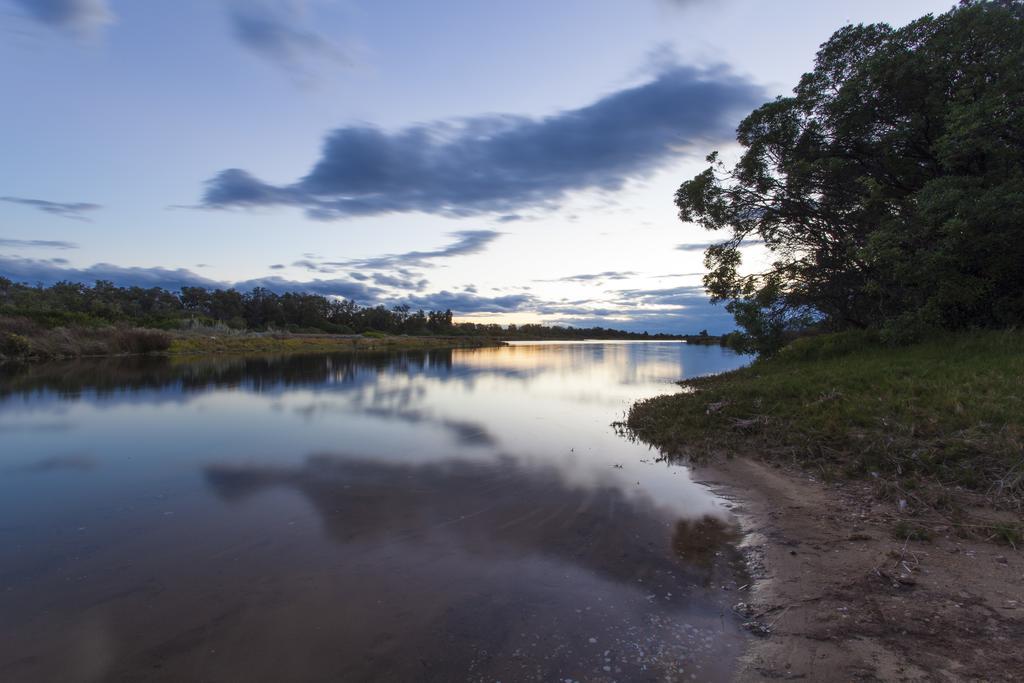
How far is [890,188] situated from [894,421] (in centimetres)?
1384

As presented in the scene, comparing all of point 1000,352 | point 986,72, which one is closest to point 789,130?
point 986,72

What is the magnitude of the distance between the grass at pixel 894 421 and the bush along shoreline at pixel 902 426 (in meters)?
0.02

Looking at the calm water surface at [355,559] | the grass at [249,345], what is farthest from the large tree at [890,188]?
the grass at [249,345]

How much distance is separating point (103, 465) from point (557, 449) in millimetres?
9218

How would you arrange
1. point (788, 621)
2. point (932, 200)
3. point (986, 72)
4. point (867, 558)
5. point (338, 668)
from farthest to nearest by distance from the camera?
point (986, 72), point (932, 200), point (867, 558), point (788, 621), point (338, 668)

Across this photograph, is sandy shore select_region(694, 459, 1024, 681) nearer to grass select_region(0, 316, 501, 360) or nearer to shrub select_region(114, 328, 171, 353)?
grass select_region(0, 316, 501, 360)

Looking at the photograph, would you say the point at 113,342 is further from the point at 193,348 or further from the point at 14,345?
the point at 193,348

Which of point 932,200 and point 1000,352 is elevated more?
point 932,200

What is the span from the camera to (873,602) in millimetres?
4375

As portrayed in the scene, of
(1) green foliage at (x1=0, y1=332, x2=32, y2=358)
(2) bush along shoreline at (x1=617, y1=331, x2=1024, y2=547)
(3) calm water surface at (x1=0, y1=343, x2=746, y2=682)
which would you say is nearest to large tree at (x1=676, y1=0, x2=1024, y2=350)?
(2) bush along shoreline at (x1=617, y1=331, x2=1024, y2=547)

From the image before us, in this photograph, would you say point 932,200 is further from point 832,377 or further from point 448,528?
point 448,528

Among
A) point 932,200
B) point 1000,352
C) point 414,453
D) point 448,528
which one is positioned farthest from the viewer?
point 932,200

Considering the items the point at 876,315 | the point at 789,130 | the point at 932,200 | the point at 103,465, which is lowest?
the point at 103,465

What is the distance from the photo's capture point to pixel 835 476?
799 centimetres
